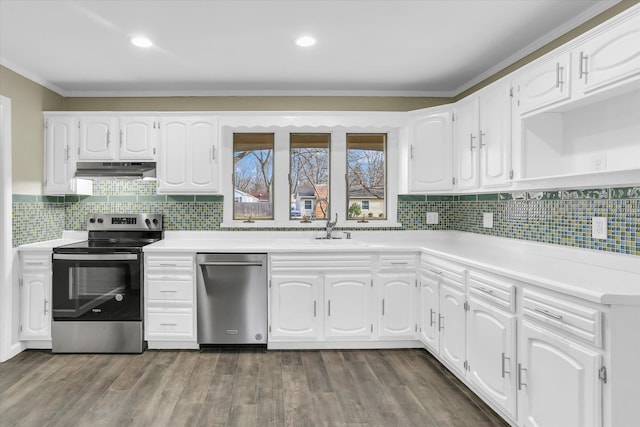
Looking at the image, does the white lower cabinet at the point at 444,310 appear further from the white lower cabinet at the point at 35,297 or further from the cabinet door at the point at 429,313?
A: the white lower cabinet at the point at 35,297

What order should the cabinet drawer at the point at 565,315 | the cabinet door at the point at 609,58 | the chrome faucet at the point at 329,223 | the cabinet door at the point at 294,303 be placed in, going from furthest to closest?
the chrome faucet at the point at 329,223 < the cabinet door at the point at 294,303 < the cabinet door at the point at 609,58 < the cabinet drawer at the point at 565,315

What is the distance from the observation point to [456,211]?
4.02 metres

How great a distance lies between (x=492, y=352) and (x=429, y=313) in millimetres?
891

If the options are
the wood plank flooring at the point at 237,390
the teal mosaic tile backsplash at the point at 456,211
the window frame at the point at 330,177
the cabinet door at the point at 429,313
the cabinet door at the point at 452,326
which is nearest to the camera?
the teal mosaic tile backsplash at the point at 456,211

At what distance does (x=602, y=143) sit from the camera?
2178 millimetres

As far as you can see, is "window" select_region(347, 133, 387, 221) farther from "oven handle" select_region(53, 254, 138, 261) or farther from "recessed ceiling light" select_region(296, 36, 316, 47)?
"oven handle" select_region(53, 254, 138, 261)

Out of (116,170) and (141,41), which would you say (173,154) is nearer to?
(116,170)

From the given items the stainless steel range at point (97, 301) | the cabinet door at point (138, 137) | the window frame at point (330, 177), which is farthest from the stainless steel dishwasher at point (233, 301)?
the cabinet door at point (138, 137)

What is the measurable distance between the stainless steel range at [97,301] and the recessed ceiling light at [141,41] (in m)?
1.64

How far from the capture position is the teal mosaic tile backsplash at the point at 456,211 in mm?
2205

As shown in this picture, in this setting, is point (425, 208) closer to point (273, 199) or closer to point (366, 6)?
point (273, 199)

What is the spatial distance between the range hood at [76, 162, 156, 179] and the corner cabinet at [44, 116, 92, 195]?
112 mm

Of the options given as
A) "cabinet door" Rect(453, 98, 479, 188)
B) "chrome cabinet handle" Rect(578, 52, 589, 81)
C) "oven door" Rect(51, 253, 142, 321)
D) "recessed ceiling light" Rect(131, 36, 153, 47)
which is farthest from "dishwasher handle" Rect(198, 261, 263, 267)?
"chrome cabinet handle" Rect(578, 52, 589, 81)

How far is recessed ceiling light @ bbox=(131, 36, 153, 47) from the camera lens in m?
2.73
